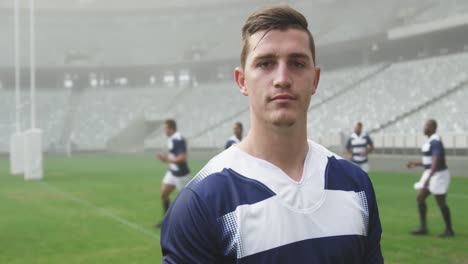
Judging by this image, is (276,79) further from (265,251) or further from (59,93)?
(59,93)

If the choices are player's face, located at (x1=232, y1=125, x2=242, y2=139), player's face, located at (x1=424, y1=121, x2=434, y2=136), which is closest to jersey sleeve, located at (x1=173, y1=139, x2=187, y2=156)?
player's face, located at (x1=232, y1=125, x2=242, y2=139)

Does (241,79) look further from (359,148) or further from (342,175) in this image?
(359,148)

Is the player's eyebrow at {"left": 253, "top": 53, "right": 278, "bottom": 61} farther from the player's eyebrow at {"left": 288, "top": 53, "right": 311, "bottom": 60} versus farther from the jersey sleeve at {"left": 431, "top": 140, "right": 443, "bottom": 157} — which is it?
the jersey sleeve at {"left": 431, "top": 140, "right": 443, "bottom": 157}

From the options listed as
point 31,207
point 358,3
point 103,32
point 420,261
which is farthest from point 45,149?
point 420,261

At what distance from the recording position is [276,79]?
173 centimetres

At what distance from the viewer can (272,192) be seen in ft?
5.79

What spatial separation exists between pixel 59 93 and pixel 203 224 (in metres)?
53.9

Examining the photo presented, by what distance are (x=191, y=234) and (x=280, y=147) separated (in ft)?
1.42

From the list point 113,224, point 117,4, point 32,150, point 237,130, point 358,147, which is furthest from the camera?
point 117,4

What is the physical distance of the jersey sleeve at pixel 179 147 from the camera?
969cm

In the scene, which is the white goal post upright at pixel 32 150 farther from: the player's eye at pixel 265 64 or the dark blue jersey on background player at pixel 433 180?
the player's eye at pixel 265 64

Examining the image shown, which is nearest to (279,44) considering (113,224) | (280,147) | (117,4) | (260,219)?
(280,147)

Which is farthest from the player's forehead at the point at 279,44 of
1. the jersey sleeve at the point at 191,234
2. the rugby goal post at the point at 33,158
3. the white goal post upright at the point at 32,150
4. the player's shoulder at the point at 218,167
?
the rugby goal post at the point at 33,158

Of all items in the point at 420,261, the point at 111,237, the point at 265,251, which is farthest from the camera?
the point at 111,237
